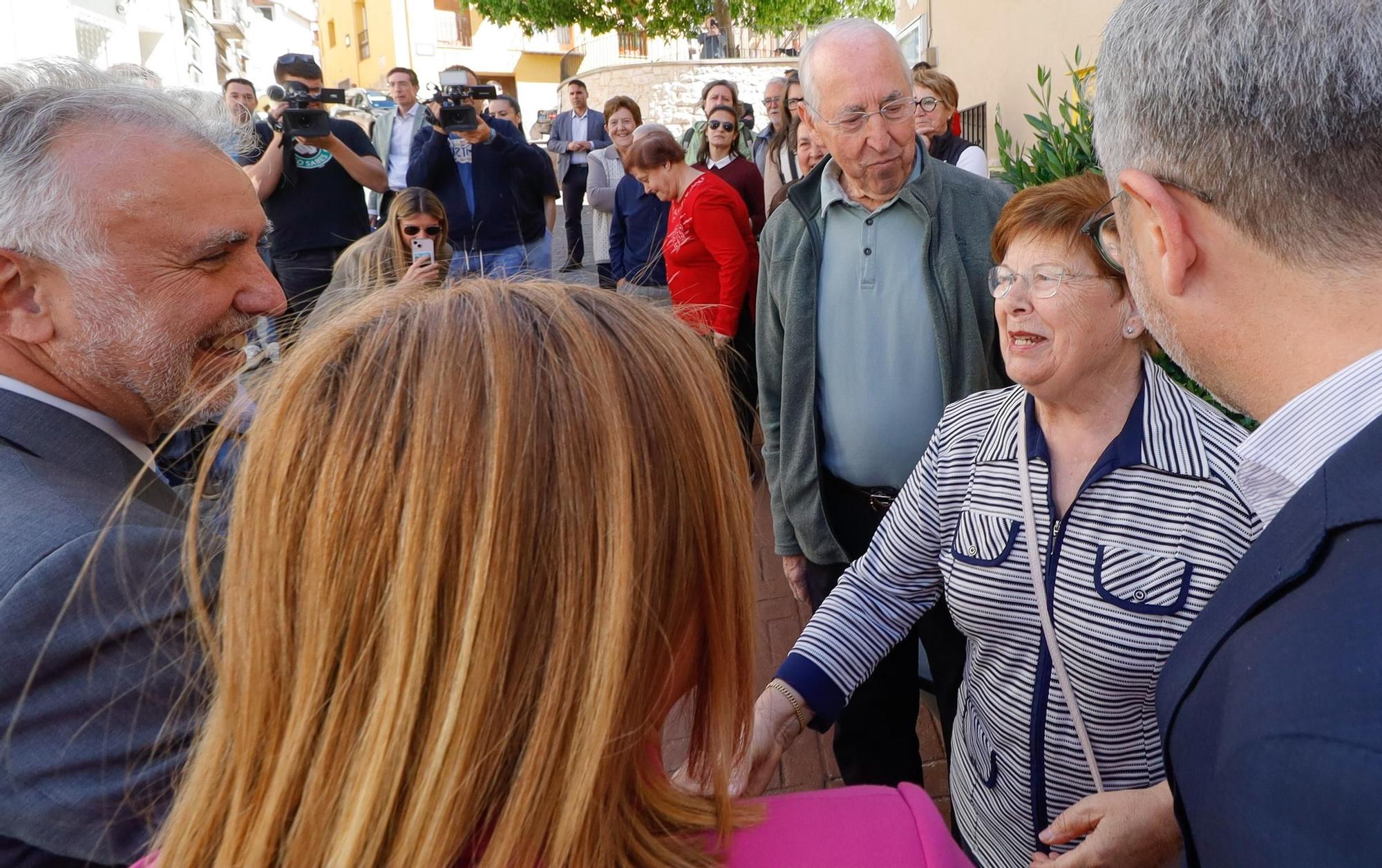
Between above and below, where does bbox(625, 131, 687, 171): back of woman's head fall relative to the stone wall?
below

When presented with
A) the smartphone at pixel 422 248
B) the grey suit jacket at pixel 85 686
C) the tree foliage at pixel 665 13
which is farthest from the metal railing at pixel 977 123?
the tree foliage at pixel 665 13

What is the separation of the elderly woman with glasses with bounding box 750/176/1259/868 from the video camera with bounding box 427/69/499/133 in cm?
437

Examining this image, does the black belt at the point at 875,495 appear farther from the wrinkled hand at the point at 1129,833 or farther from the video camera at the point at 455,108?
the video camera at the point at 455,108

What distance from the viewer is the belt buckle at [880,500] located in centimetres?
256

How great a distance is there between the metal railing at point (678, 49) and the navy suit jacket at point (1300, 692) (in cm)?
2383

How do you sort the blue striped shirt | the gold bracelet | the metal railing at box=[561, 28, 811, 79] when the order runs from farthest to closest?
the metal railing at box=[561, 28, 811, 79] < the gold bracelet < the blue striped shirt

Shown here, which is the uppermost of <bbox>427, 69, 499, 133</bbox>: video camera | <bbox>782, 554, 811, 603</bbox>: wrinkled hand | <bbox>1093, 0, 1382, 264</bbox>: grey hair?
<bbox>427, 69, 499, 133</bbox>: video camera

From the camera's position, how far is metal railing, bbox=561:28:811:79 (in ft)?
80.8

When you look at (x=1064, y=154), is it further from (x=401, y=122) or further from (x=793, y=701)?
(x=401, y=122)

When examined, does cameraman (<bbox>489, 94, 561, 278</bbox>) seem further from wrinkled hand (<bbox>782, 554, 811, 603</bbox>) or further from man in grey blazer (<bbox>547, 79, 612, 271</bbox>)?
wrinkled hand (<bbox>782, 554, 811, 603</bbox>)

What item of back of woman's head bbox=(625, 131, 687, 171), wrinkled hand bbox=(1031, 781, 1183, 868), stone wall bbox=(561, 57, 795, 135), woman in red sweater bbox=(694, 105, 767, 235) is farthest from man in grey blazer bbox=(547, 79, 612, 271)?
stone wall bbox=(561, 57, 795, 135)

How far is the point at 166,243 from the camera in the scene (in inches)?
61.9

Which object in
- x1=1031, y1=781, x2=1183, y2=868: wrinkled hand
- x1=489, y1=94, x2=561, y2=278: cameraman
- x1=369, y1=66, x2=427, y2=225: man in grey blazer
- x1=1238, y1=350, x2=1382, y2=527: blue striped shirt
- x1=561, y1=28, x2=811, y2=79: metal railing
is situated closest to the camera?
x1=1238, y1=350, x2=1382, y2=527: blue striped shirt

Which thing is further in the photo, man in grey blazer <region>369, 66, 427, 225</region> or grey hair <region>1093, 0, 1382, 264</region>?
man in grey blazer <region>369, 66, 427, 225</region>
